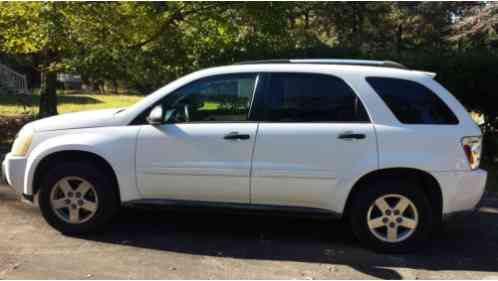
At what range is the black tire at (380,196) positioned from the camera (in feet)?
14.9

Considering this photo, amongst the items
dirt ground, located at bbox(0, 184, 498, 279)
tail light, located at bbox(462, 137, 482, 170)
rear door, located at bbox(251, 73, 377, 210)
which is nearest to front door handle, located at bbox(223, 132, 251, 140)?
rear door, located at bbox(251, 73, 377, 210)

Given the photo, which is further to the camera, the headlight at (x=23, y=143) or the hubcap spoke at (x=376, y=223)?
the headlight at (x=23, y=143)

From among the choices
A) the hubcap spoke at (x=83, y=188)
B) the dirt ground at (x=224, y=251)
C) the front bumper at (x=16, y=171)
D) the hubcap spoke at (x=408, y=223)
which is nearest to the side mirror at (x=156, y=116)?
the hubcap spoke at (x=83, y=188)

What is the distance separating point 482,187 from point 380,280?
1411 mm

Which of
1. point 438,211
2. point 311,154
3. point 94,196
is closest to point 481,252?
point 438,211

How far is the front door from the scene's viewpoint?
15.3 feet

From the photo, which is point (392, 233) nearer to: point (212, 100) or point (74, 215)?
point (212, 100)

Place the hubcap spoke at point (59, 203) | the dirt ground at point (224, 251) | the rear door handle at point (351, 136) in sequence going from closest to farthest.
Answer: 1. the dirt ground at point (224, 251)
2. the rear door handle at point (351, 136)
3. the hubcap spoke at point (59, 203)

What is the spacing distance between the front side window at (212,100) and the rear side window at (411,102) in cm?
122

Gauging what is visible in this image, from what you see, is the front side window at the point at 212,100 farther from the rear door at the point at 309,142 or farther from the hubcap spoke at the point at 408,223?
the hubcap spoke at the point at 408,223

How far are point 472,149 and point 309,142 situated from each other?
1504 millimetres

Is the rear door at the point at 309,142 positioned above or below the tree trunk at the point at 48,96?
below

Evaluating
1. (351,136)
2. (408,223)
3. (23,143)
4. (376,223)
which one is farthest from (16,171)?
(408,223)

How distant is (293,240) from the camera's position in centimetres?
503
